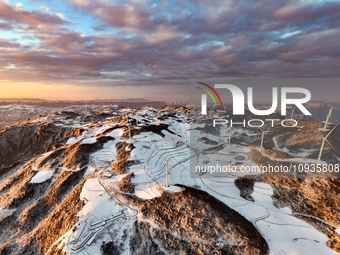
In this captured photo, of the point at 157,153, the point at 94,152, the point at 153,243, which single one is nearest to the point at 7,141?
the point at 94,152

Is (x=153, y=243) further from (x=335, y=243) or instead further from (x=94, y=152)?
(x=94, y=152)

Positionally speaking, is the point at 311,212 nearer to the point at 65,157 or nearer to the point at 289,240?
the point at 289,240

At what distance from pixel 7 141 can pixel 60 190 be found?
13491cm

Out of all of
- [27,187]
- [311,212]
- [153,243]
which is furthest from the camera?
[27,187]

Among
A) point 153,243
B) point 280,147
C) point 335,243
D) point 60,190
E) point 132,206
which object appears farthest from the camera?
point 280,147

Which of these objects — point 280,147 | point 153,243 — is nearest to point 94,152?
point 153,243

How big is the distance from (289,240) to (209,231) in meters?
13.2

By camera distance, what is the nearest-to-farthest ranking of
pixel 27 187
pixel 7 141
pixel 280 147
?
pixel 27 187, pixel 280 147, pixel 7 141

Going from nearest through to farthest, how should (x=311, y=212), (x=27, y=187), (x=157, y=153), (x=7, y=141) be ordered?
(x=311, y=212)
(x=27, y=187)
(x=157, y=153)
(x=7, y=141)

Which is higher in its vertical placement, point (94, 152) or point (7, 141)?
point (94, 152)

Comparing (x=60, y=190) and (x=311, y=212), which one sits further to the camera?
(x=60, y=190)

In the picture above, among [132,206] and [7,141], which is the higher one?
[132,206]

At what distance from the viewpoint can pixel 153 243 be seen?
24.9m

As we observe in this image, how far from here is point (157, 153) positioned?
56562 millimetres
